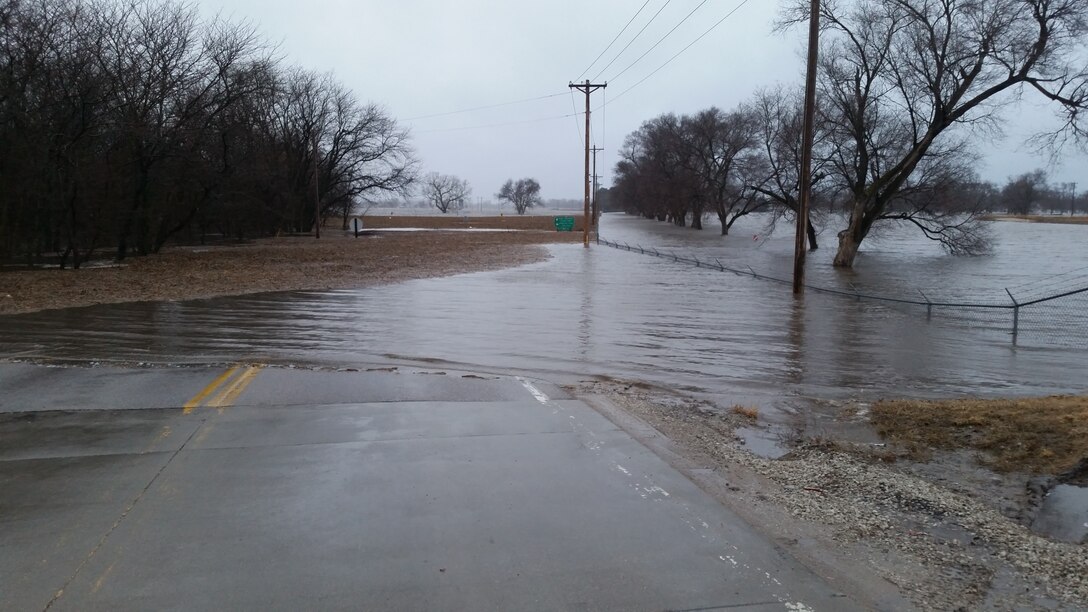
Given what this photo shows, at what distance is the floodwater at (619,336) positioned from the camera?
10117 mm

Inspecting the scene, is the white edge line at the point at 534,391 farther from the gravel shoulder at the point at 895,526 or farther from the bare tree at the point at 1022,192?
the bare tree at the point at 1022,192

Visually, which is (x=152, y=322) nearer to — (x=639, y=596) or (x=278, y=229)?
(x=639, y=596)

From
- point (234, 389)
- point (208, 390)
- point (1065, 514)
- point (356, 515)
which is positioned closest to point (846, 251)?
point (1065, 514)

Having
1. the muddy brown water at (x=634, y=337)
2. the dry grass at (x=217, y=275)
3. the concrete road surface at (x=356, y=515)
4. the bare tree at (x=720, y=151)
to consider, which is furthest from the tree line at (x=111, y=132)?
the bare tree at (x=720, y=151)

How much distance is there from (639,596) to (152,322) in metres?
12.5

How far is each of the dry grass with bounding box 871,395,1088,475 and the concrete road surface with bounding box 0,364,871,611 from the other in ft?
8.91

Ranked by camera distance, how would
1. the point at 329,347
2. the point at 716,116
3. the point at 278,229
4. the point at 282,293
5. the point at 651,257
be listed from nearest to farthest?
the point at 329,347 → the point at 282,293 → the point at 651,257 → the point at 278,229 → the point at 716,116

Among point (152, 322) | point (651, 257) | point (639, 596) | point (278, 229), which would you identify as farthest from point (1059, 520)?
point (278, 229)

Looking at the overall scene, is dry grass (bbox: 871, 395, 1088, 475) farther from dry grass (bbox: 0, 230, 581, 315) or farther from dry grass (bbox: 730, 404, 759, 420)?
dry grass (bbox: 0, 230, 581, 315)

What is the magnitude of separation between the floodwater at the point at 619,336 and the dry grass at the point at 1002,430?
66.8 inches

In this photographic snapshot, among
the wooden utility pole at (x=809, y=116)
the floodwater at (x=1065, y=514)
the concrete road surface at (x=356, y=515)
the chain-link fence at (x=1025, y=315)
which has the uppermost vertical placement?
the wooden utility pole at (x=809, y=116)

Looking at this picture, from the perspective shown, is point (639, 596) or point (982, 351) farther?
point (982, 351)

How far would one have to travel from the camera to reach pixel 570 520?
451 cm

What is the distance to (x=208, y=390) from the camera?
7.83m
